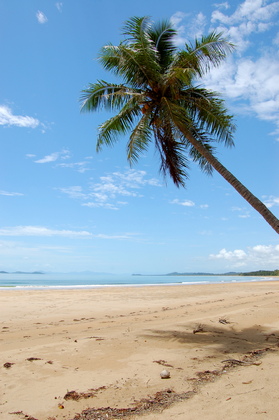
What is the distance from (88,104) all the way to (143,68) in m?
2.38

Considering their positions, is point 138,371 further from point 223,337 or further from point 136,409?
point 223,337

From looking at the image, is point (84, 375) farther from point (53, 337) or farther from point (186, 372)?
point (53, 337)

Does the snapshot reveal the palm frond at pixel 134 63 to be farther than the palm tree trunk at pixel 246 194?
Yes

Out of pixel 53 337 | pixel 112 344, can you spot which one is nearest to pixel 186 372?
pixel 112 344

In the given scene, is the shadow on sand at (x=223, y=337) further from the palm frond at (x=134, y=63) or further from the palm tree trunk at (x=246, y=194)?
the palm frond at (x=134, y=63)

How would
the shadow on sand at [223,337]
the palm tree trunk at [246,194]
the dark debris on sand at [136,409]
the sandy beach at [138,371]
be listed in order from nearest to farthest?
the dark debris on sand at [136,409]
the sandy beach at [138,371]
the shadow on sand at [223,337]
the palm tree trunk at [246,194]

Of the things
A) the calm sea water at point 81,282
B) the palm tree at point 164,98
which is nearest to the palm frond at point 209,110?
the palm tree at point 164,98

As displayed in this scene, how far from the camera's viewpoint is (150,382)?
4293 mm

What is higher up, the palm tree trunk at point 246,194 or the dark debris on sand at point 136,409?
the palm tree trunk at point 246,194

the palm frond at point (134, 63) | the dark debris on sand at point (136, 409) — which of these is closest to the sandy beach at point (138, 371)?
the dark debris on sand at point (136, 409)

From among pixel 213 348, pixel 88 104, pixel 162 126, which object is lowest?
pixel 213 348

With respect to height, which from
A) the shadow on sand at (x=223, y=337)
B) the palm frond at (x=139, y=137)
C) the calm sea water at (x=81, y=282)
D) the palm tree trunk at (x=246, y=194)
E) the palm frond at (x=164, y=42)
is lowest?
the shadow on sand at (x=223, y=337)

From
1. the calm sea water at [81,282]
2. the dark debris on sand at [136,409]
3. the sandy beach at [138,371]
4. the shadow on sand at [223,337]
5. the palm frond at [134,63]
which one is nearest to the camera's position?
the dark debris on sand at [136,409]

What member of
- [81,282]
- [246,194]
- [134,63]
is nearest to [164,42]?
[134,63]
